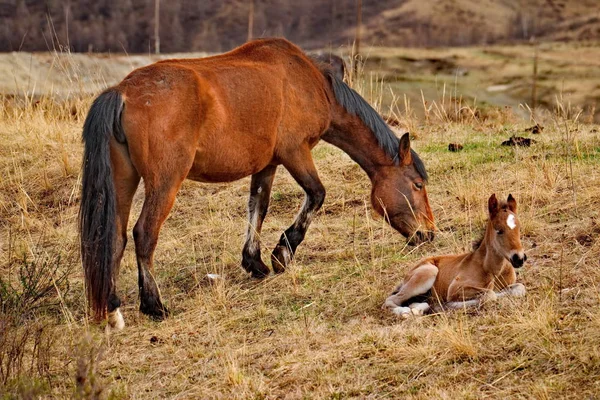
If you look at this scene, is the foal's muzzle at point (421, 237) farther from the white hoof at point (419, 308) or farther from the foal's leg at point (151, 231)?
the foal's leg at point (151, 231)

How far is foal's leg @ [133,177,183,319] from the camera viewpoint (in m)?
7.11

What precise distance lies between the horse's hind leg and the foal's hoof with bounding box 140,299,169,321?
1771 millimetres

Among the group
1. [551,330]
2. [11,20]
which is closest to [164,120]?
[551,330]

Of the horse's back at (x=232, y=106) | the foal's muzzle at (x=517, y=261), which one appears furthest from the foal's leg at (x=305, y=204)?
the foal's muzzle at (x=517, y=261)

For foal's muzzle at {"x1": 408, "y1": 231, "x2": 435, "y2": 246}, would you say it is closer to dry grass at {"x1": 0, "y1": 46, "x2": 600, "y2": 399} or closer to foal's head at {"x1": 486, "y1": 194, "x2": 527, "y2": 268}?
dry grass at {"x1": 0, "y1": 46, "x2": 600, "y2": 399}

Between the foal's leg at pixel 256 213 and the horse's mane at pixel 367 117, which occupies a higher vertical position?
the horse's mane at pixel 367 117

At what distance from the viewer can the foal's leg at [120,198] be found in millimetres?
7137

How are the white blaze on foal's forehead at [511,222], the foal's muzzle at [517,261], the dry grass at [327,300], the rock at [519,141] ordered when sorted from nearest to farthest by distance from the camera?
the dry grass at [327,300], the foal's muzzle at [517,261], the white blaze on foal's forehead at [511,222], the rock at [519,141]

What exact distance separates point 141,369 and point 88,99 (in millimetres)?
8475

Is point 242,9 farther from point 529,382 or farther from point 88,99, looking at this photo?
point 529,382

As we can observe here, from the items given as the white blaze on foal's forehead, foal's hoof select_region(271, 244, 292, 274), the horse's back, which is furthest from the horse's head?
the white blaze on foal's forehead

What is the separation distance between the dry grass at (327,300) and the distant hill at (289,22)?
937 cm

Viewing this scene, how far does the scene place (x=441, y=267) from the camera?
23.5 ft

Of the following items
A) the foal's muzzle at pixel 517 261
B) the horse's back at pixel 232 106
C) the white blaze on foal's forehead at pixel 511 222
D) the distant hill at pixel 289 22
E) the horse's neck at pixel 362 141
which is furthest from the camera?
the distant hill at pixel 289 22
